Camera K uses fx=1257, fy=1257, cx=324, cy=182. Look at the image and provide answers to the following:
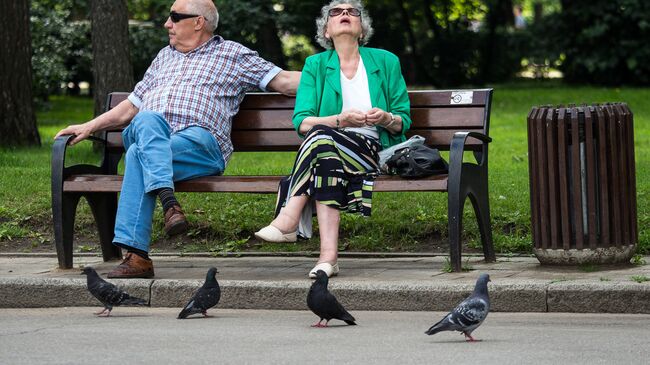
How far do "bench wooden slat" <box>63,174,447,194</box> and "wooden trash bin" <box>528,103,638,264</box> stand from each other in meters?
0.61

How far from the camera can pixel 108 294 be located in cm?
670

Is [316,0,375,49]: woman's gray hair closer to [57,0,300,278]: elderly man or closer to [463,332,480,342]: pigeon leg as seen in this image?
[57,0,300,278]: elderly man

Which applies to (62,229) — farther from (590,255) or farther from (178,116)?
(590,255)

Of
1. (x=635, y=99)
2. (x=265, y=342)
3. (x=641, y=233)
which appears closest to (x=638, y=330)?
(x=265, y=342)

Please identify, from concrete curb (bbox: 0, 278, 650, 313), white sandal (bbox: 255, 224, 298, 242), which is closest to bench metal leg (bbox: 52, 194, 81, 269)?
concrete curb (bbox: 0, 278, 650, 313)

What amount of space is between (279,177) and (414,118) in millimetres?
1056

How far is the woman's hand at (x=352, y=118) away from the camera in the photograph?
24.5ft

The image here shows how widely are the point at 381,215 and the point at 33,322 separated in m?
3.23

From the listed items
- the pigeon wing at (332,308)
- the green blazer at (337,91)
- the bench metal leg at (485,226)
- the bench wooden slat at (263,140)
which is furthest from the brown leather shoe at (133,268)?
the bench metal leg at (485,226)

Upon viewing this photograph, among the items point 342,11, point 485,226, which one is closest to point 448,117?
point 485,226

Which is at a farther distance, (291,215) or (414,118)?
(414,118)

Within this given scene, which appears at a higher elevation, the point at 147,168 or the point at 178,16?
the point at 178,16

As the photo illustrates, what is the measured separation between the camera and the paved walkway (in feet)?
21.1

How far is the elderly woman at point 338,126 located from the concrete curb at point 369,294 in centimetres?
31
